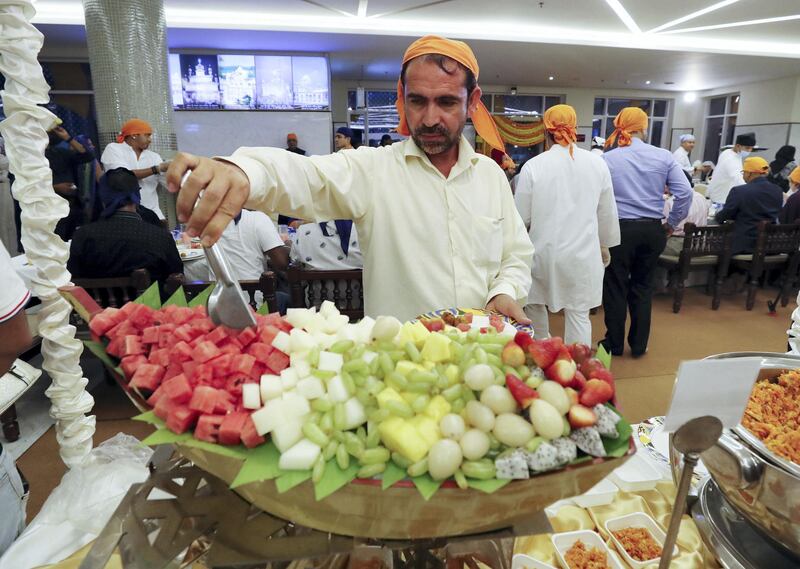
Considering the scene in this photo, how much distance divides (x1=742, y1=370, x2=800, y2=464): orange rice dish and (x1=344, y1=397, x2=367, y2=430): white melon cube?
88 centimetres

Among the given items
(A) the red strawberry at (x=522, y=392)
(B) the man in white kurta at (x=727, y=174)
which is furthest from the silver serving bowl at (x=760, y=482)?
(B) the man in white kurta at (x=727, y=174)

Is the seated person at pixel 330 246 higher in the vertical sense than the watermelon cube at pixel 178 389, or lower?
lower

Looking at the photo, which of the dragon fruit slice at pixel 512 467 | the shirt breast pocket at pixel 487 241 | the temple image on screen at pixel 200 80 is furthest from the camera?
the temple image on screen at pixel 200 80

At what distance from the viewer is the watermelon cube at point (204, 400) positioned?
2.27ft

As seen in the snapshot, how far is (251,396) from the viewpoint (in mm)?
720

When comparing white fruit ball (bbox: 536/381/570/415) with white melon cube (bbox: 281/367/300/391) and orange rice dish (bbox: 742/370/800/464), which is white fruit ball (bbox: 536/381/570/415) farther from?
orange rice dish (bbox: 742/370/800/464)

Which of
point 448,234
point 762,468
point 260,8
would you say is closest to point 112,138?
point 260,8

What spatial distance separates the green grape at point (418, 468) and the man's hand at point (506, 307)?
29.2 inches

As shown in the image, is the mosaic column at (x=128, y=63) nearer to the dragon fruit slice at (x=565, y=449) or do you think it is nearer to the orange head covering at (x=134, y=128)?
the orange head covering at (x=134, y=128)

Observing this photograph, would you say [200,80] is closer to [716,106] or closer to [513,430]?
[513,430]

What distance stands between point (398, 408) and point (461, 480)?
12 cm

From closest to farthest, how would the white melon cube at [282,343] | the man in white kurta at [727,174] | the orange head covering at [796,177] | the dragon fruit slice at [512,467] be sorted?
the dragon fruit slice at [512,467], the white melon cube at [282,343], the orange head covering at [796,177], the man in white kurta at [727,174]

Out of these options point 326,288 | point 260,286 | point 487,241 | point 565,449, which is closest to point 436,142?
point 487,241

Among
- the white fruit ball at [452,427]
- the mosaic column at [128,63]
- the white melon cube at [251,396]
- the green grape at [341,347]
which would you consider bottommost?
the white fruit ball at [452,427]
